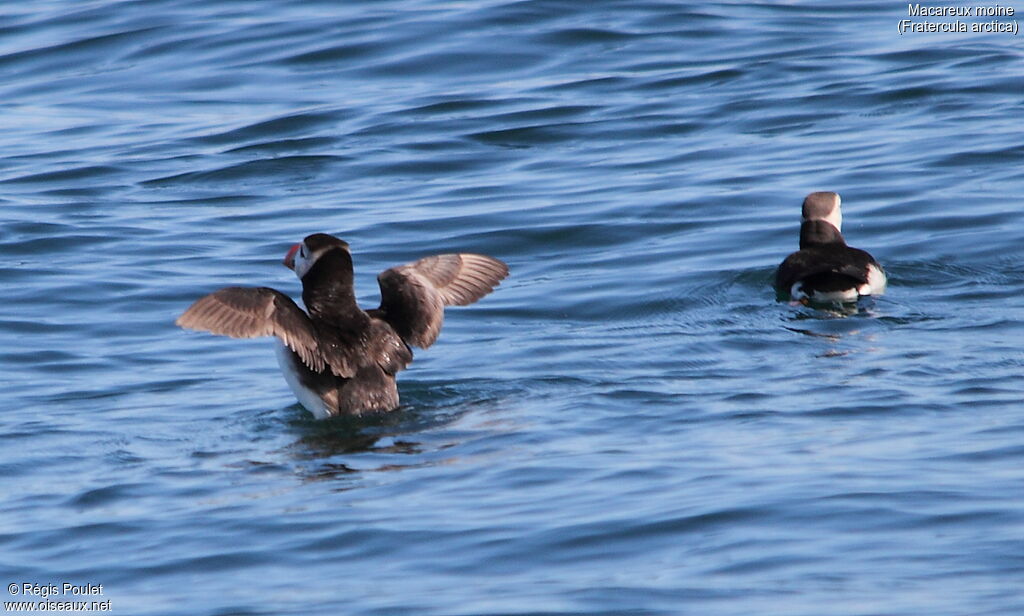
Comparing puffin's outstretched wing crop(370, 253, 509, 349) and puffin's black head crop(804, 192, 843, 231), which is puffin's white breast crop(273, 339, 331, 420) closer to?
puffin's outstretched wing crop(370, 253, 509, 349)

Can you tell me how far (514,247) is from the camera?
522 inches

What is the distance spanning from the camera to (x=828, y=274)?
10906mm

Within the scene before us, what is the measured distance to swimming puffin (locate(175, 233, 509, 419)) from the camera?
859 centimetres

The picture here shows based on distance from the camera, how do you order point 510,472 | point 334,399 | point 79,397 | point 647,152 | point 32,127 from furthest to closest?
1. point 32,127
2. point 647,152
3. point 79,397
4. point 334,399
5. point 510,472

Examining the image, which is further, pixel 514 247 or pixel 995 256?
pixel 514 247

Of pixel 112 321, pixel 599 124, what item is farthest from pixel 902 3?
pixel 112 321

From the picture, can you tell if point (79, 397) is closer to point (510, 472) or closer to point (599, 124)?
point (510, 472)

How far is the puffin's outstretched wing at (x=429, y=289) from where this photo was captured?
9328 millimetres

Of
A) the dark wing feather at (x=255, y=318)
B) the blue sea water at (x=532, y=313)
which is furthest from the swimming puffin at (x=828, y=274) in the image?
the dark wing feather at (x=255, y=318)

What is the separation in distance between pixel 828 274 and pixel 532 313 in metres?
1.96

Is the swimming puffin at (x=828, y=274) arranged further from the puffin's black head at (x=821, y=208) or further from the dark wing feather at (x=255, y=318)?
the dark wing feather at (x=255, y=318)

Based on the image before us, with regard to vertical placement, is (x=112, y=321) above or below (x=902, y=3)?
below

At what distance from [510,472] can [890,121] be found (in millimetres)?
9810

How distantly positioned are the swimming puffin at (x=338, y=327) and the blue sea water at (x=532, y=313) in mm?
181
